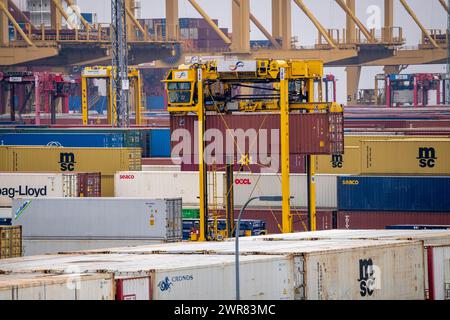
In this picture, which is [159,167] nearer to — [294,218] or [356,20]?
[294,218]

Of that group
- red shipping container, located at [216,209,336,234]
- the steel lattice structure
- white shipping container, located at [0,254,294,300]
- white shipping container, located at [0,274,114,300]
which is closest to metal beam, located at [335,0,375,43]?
the steel lattice structure

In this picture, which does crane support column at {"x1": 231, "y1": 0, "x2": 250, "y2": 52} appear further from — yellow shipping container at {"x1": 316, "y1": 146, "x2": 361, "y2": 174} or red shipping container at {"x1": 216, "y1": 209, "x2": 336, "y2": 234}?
red shipping container at {"x1": 216, "y1": 209, "x2": 336, "y2": 234}

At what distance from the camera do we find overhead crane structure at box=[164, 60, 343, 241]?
5294 centimetres

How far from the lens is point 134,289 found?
98.0ft

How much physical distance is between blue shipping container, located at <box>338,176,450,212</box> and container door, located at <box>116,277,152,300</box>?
29.6 m

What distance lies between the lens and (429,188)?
190 ft

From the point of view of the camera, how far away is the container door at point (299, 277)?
3441 cm

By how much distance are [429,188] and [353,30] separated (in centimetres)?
9310

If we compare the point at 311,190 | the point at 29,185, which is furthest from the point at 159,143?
the point at 311,190

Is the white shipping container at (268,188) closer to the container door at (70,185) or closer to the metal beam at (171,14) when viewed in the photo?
the container door at (70,185)

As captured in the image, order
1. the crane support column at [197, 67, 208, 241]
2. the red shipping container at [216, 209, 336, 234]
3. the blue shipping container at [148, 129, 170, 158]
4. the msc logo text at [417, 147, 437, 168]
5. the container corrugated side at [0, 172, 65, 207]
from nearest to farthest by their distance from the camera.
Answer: the crane support column at [197, 67, 208, 241], the red shipping container at [216, 209, 336, 234], the container corrugated side at [0, 172, 65, 207], the msc logo text at [417, 147, 437, 168], the blue shipping container at [148, 129, 170, 158]

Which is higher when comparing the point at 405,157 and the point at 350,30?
the point at 350,30

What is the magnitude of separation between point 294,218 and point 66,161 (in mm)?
15674
